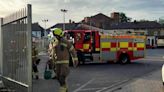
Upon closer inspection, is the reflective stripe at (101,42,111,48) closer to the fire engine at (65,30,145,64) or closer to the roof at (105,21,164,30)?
the fire engine at (65,30,145,64)

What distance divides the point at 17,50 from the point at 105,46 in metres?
15.3

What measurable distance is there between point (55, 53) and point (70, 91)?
125 inches

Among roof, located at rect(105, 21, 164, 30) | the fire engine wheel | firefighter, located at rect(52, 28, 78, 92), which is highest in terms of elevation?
roof, located at rect(105, 21, 164, 30)

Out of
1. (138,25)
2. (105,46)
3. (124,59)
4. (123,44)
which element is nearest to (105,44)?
(105,46)

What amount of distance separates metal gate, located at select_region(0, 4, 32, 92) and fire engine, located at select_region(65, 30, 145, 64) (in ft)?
40.9

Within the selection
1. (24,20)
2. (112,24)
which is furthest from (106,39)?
(112,24)

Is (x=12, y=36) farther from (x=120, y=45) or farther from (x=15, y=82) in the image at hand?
(x=120, y=45)

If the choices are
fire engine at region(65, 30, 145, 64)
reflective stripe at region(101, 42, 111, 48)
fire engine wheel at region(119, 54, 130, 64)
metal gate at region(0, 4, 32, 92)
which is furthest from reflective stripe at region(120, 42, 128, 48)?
metal gate at region(0, 4, 32, 92)

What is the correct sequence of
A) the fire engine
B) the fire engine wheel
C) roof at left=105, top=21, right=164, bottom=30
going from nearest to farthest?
the fire engine < the fire engine wheel < roof at left=105, top=21, right=164, bottom=30

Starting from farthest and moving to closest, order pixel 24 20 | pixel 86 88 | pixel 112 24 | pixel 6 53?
pixel 112 24 → pixel 86 88 → pixel 6 53 → pixel 24 20

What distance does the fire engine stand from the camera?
23.7 meters

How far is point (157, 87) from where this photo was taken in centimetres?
1323

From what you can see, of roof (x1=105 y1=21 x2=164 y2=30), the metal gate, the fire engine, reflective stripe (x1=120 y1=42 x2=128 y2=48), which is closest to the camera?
the metal gate

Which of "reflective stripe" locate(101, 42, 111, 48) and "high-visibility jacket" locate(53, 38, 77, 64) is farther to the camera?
"reflective stripe" locate(101, 42, 111, 48)
